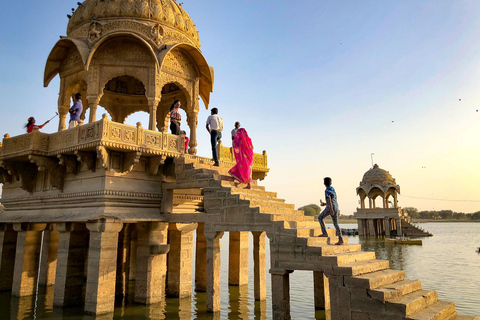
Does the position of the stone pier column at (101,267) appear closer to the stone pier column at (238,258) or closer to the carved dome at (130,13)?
the stone pier column at (238,258)

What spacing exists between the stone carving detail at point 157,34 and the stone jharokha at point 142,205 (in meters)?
0.05

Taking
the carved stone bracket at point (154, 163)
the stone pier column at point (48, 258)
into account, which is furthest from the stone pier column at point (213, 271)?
the stone pier column at point (48, 258)

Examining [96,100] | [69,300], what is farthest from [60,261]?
[96,100]

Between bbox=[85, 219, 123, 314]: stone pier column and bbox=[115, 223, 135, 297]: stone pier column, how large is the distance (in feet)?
13.0

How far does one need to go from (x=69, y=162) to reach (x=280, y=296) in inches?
338

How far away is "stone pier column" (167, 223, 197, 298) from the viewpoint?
46.7ft

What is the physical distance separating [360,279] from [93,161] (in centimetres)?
920

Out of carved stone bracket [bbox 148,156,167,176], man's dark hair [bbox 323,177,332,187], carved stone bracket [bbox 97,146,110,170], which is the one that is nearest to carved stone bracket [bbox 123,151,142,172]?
carved stone bracket [bbox 97,146,110,170]

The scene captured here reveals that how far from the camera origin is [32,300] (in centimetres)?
1395

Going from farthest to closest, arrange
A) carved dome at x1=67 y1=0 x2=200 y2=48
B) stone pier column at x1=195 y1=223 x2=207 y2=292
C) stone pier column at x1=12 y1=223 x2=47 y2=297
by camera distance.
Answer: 1. stone pier column at x1=195 y1=223 x2=207 y2=292
2. stone pier column at x1=12 y1=223 x2=47 y2=297
3. carved dome at x1=67 y1=0 x2=200 y2=48

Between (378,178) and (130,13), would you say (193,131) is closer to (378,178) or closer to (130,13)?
(130,13)

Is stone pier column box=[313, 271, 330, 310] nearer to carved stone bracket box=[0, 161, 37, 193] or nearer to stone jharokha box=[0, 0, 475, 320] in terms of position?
stone jharokha box=[0, 0, 475, 320]

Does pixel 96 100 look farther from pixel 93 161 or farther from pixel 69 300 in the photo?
pixel 69 300

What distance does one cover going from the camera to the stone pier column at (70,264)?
1227 centimetres
